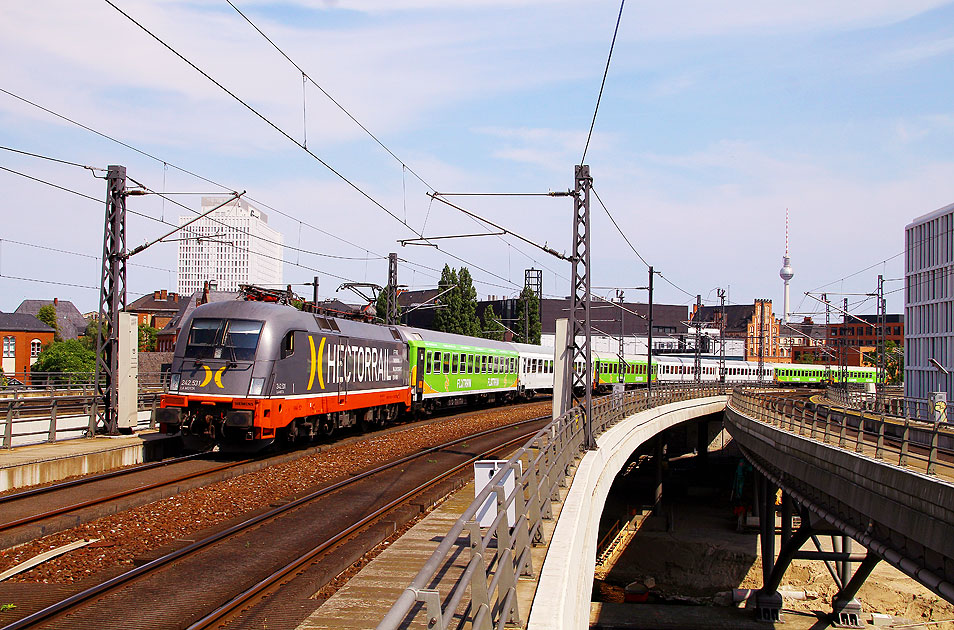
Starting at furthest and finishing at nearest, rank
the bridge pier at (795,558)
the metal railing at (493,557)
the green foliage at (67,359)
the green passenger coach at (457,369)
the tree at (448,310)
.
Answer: the tree at (448,310) → the green foliage at (67,359) → the green passenger coach at (457,369) → the bridge pier at (795,558) → the metal railing at (493,557)

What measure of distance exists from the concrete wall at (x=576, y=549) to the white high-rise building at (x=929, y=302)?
1965 inches

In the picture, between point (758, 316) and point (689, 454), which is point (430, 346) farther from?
point (758, 316)

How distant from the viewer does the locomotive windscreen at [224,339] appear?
61.9 ft

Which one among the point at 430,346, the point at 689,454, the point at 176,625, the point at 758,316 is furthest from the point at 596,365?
the point at 758,316

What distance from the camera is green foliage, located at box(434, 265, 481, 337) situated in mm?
73938

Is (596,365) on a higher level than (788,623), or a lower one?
higher

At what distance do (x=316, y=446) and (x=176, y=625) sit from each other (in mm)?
14949

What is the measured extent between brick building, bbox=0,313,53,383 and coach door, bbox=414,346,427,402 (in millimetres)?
74597

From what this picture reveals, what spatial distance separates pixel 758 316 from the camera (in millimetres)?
139000

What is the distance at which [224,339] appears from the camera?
19000mm

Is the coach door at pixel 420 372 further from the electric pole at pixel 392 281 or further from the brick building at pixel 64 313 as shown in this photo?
the brick building at pixel 64 313

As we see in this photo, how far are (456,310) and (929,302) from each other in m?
38.1

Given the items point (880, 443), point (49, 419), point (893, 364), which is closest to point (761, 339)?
point (893, 364)

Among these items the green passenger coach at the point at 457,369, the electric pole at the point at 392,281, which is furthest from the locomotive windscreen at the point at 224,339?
A: the electric pole at the point at 392,281
